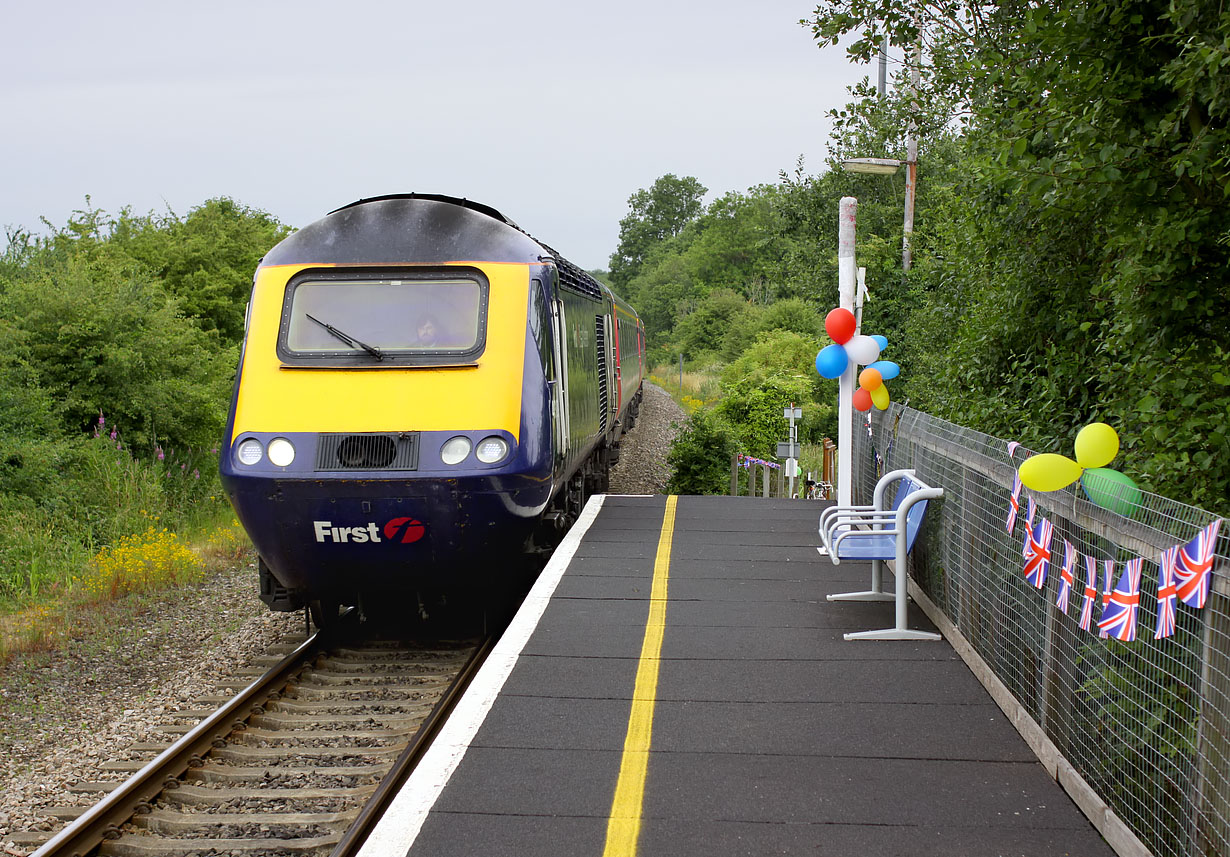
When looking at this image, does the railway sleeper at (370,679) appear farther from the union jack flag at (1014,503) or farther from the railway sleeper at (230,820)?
the union jack flag at (1014,503)

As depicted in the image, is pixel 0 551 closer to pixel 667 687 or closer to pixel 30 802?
pixel 30 802

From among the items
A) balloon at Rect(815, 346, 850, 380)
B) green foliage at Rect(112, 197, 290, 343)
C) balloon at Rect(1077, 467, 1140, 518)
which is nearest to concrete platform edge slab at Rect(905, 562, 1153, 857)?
balloon at Rect(1077, 467, 1140, 518)

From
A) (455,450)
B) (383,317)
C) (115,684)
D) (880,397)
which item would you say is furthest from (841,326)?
(115,684)

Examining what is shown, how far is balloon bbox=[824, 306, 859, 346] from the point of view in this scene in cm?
928

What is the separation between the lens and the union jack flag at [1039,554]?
4656mm

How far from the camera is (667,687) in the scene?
5609 millimetres

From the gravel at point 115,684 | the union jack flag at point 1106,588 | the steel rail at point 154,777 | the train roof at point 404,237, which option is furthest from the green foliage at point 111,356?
the union jack flag at point 1106,588

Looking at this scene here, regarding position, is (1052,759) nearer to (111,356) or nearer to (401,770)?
(401,770)

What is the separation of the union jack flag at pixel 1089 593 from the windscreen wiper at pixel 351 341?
5210 millimetres

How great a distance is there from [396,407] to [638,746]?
3.56 metres

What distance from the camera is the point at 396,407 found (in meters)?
7.57

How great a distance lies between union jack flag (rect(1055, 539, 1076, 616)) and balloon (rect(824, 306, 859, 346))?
499cm

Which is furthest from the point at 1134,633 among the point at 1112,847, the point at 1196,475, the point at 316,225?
the point at 316,225

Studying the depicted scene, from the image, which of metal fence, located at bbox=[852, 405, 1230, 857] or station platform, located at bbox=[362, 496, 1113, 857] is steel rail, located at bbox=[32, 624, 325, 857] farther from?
metal fence, located at bbox=[852, 405, 1230, 857]
